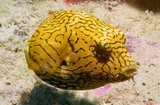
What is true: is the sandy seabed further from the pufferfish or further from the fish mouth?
the fish mouth

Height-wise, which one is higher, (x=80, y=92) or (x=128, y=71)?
(x=128, y=71)

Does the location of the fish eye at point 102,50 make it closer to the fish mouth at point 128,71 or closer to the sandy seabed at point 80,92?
the fish mouth at point 128,71

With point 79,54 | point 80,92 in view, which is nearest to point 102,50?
point 79,54

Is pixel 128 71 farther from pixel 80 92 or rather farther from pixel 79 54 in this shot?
pixel 80 92

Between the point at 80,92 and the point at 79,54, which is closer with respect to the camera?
the point at 79,54

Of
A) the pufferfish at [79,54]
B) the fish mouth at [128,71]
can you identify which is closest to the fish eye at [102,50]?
the pufferfish at [79,54]

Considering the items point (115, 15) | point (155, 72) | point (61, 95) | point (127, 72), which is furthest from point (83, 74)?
point (115, 15)

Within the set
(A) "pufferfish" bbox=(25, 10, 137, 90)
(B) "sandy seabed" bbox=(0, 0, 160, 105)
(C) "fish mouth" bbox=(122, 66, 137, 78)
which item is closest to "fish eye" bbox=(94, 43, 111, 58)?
(A) "pufferfish" bbox=(25, 10, 137, 90)
